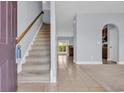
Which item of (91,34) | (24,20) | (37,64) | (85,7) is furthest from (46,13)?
(37,64)

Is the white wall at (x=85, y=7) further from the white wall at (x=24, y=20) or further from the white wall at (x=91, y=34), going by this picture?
the white wall at (x=24, y=20)

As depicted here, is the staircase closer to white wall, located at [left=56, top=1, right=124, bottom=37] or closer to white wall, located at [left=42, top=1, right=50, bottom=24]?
white wall, located at [left=56, top=1, right=124, bottom=37]

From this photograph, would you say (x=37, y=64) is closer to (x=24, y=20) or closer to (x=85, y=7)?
(x=24, y=20)

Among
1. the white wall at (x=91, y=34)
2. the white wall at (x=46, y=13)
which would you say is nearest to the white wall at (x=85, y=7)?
the white wall at (x=91, y=34)

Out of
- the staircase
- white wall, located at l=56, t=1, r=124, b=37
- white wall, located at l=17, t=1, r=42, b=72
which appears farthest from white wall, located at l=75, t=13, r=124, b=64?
white wall, located at l=17, t=1, r=42, b=72

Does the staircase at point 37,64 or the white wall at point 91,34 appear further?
the white wall at point 91,34

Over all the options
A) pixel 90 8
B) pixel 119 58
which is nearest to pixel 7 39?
pixel 90 8

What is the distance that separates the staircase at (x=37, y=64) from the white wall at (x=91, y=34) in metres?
2.64

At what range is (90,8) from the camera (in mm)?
8828

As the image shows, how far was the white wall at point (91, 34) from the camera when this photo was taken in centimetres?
962

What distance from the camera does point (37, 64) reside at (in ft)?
18.8

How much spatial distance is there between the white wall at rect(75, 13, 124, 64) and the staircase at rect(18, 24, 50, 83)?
2.64 meters

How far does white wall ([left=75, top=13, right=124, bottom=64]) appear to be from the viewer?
9617mm

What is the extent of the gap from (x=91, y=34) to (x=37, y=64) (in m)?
4.65
